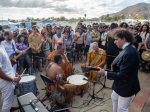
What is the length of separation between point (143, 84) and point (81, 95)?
8.69 ft

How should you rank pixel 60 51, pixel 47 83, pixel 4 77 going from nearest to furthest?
pixel 4 77, pixel 47 83, pixel 60 51

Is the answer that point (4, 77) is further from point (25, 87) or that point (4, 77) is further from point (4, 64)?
point (25, 87)

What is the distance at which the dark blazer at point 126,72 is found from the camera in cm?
299

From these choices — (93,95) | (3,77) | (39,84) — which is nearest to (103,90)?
(93,95)

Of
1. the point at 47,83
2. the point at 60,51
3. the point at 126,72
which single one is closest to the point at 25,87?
the point at 47,83

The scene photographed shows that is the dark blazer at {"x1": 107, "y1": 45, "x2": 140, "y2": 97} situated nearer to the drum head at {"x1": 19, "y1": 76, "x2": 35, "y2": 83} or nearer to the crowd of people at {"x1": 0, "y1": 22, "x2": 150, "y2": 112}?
the crowd of people at {"x1": 0, "y1": 22, "x2": 150, "y2": 112}

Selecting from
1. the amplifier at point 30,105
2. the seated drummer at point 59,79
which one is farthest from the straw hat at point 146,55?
the amplifier at point 30,105

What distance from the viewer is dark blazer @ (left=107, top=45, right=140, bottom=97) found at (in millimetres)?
2994

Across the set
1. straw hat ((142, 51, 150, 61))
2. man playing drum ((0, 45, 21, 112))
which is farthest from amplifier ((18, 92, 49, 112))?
straw hat ((142, 51, 150, 61))

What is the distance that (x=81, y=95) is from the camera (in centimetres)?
552

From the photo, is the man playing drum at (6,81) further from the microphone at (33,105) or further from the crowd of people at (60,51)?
the microphone at (33,105)

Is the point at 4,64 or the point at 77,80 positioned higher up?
the point at 4,64

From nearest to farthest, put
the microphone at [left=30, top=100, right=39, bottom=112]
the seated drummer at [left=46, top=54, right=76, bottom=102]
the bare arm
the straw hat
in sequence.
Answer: the bare arm
the microphone at [left=30, top=100, right=39, bottom=112]
the seated drummer at [left=46, top=54, right=76, bottom=102]
the straw hat

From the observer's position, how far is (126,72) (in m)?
3.02
